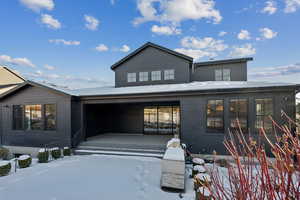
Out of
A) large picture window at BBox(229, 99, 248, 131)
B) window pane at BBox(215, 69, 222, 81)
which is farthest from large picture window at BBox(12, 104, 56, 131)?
window pane at BBox(215, 69, 222, 81)

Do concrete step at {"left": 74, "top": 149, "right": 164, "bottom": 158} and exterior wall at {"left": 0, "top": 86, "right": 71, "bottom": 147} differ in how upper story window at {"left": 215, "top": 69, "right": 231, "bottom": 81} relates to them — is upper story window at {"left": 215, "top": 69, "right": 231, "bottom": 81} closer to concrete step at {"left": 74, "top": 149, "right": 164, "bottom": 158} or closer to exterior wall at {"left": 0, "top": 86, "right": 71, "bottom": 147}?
concrete step at {"left": 74, "top": 149, "right": 164, "bottom": 158}

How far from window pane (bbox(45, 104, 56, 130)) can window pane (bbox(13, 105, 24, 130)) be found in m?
2.12

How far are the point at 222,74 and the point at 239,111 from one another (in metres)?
6.68

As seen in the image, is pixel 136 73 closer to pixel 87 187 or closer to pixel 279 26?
pixel 87 187

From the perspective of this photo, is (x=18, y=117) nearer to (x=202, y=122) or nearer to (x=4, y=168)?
(x=4, y=168)

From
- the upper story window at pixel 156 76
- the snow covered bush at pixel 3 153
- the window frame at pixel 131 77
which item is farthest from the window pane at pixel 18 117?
the upper story window at pixel 156 76

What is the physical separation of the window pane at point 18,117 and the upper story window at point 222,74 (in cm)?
1563

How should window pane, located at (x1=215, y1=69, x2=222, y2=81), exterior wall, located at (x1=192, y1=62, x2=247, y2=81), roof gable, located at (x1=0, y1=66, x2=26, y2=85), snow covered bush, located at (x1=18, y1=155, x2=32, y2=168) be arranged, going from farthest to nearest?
roof gable, located at (x1=0, y1=66, x2=26, y2=85), window pane, located at (x1=215, y1=69, x2=222, y2=81), exterior wall, located at (x1=192, y1=62, x2=247, y2=81), snow covered bush, located at (x1=18, y1=155, x2=32, y2=168)

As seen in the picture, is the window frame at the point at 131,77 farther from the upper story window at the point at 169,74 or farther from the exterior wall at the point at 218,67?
the exterior wall at the point at 218,67

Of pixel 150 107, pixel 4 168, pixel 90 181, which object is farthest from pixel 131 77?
pixel 4 168

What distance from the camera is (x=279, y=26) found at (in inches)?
452

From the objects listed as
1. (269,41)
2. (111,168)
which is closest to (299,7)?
(269,41)

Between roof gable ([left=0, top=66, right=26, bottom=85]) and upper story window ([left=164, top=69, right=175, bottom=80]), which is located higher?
roof gable ([left=0, top=66, right=26, bottom=85])

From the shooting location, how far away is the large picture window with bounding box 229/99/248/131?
283 inches
